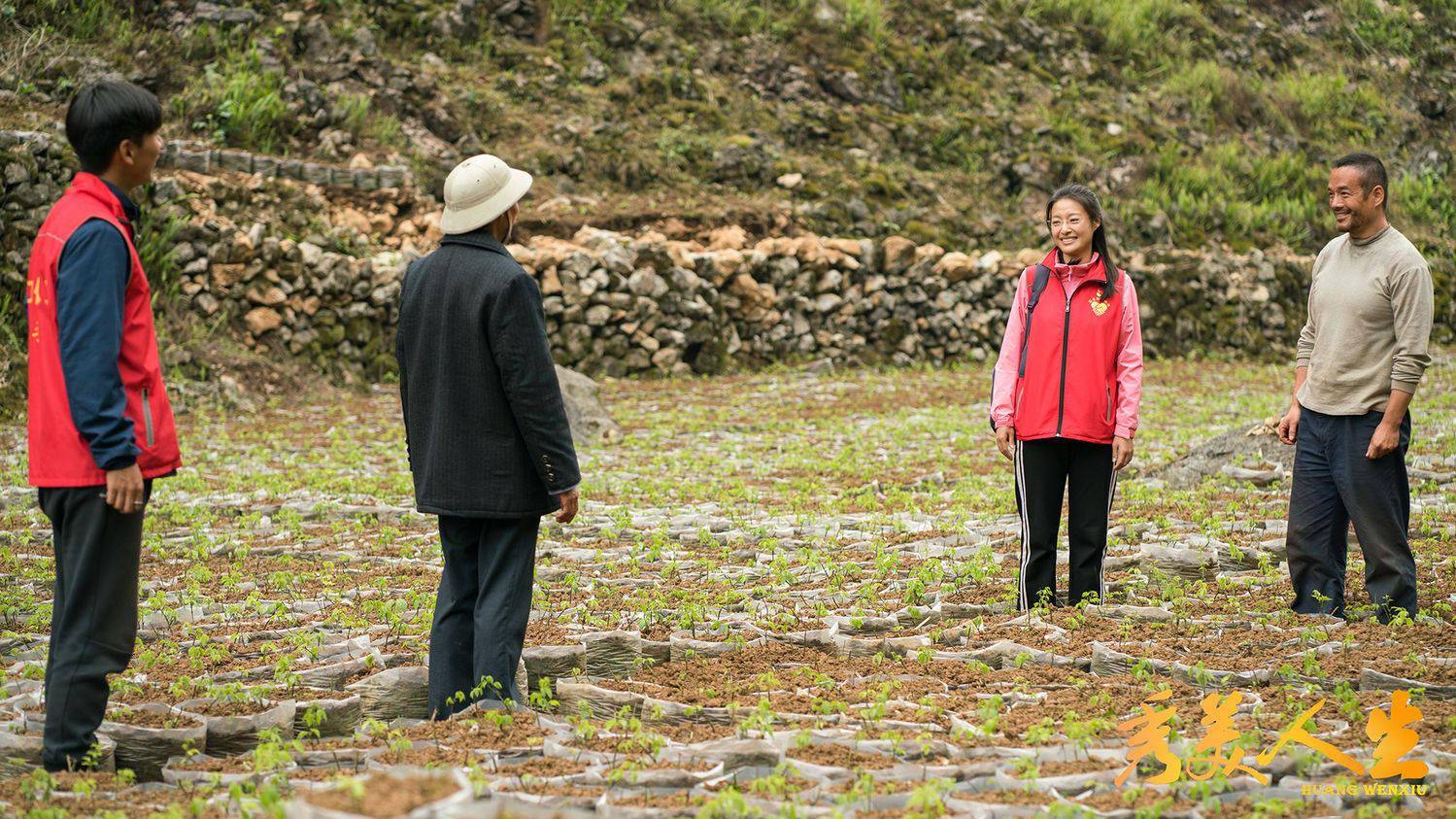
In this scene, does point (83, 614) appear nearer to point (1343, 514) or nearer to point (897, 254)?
point (1343, 514)

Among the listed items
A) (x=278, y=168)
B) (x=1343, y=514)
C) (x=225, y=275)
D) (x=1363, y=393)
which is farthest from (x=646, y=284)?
(x=1363, y=393)

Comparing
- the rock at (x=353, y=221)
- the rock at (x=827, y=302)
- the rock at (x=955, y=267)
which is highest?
the rock at (x=353, y=221)

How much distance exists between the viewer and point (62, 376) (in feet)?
11.0

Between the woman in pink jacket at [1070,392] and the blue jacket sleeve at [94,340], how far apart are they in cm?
328

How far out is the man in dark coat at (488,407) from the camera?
386 centimetres

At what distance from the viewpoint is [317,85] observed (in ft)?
54.6

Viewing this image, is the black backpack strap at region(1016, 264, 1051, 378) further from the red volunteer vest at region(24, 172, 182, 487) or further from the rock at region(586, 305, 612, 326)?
the rock at region(586, 305, 612, 326)

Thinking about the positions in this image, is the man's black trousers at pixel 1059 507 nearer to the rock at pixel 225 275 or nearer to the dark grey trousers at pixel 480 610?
the dark grey trousers at pixel 480 610

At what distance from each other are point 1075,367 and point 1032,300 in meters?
0.35

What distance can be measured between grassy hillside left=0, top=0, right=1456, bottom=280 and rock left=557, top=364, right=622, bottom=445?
16.5ft

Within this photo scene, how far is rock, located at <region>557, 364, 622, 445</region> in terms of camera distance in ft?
36.4

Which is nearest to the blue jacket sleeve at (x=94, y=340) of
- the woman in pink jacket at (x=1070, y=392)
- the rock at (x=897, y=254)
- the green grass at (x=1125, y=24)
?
the woman in pink jacket at (x=1070, y=392)

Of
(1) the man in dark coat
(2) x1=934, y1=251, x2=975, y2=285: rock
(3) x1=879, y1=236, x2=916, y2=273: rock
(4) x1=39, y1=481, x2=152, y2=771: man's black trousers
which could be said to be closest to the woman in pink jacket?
(1) the man in dark coat

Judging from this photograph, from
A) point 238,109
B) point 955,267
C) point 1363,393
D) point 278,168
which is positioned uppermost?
point 238,109
